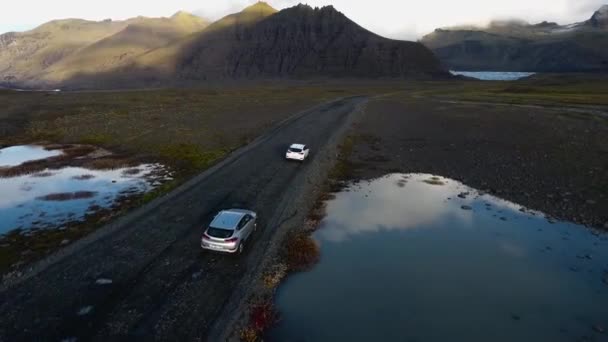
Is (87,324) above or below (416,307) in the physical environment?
above

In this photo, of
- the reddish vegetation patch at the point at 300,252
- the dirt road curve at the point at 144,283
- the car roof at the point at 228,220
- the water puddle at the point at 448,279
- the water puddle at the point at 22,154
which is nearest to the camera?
the dirt road curve at the point at 144,283

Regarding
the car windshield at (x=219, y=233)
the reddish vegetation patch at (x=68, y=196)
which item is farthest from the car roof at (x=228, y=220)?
the reddish vegetation patch at (x=68, y=196)

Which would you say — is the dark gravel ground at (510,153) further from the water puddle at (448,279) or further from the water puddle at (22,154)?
the water puddle at (22,154)

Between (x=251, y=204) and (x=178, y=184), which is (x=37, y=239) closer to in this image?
(x=178, y=184)

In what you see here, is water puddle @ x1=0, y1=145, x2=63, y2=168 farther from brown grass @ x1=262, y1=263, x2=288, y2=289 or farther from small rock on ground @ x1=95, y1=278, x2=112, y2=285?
brown grass @ x1=262, y1=263, x2=288, y2=289

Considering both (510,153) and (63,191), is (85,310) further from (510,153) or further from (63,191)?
(510,153)

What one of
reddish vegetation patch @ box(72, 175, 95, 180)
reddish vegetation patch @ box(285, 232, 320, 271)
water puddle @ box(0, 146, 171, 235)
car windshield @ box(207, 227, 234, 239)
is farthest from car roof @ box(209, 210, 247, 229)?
reddish vegetation patch @ box(72, 175, 95, 180)

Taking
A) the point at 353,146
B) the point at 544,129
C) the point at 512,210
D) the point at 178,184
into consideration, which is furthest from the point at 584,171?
the point at 178,184
